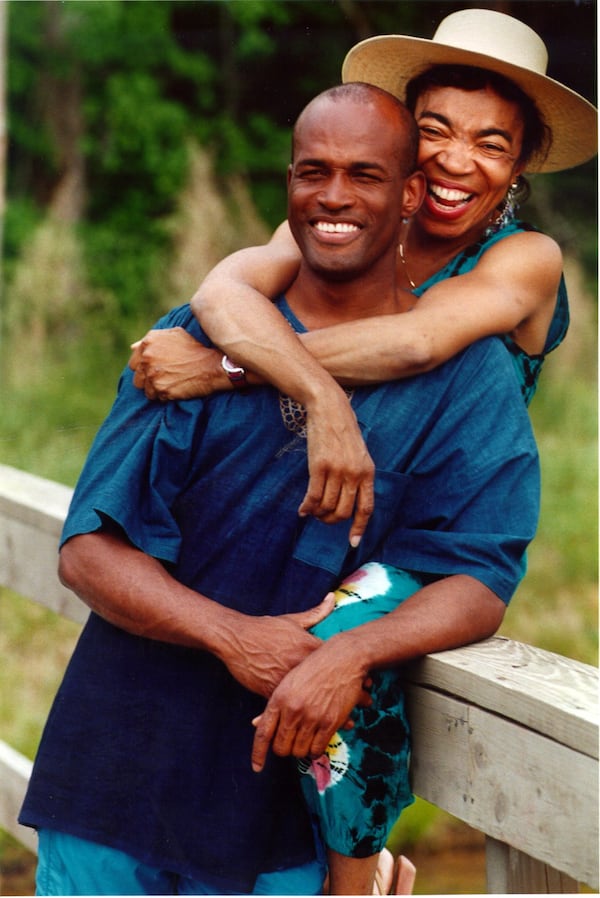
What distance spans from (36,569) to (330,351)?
105cm

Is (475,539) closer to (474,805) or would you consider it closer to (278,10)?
(474,805)

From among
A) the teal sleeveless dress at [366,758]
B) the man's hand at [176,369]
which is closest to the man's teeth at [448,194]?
the man's hand at [176,369]

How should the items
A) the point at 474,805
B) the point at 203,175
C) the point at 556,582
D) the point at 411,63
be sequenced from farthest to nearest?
the point at 203,175
the point at 556,582
the point at 411,63
the point at 474,805

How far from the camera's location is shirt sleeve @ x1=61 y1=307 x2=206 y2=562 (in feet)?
6.95

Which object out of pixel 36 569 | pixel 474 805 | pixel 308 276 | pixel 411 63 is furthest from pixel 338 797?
pixel 411 63

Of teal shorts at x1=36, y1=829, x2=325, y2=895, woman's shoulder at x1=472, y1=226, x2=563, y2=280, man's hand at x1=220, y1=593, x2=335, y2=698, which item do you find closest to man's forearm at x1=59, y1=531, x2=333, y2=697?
man's hand at x1=220, y1=593, x2=335, y2=698

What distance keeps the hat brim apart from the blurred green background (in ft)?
3.58

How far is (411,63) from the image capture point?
2.43 metres

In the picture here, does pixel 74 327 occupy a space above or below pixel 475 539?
below

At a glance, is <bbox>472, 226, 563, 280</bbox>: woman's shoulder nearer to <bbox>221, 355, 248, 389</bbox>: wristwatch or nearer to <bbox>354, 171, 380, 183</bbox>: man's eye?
<bbox>354, 171, 380, 183</bbox>: man's eye

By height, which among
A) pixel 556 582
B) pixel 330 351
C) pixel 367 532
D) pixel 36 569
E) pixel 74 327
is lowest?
pixel 556 582

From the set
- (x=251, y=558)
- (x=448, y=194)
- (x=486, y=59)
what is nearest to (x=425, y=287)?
(x=448, y=194)

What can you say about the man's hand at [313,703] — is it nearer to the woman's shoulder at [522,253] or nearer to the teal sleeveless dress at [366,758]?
the teal sleeveless dress at [366,758]

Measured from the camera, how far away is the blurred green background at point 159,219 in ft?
15.8
